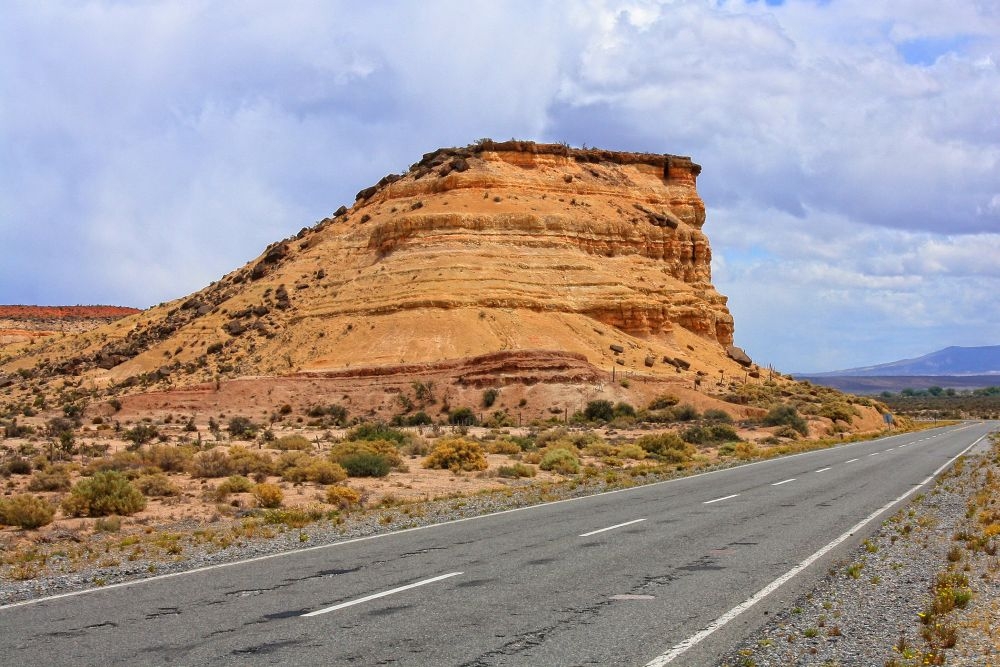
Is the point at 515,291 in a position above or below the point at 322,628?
above

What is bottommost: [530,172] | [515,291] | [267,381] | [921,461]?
[921,461]

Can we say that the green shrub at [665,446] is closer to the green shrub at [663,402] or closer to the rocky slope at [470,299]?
the rocky slope at [470,299]

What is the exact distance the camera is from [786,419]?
157ft

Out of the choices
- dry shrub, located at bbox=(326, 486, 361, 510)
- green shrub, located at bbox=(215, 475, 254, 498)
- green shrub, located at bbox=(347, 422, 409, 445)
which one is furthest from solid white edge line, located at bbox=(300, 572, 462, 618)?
green shrub, located at bbox=(347, 422, 409, 445)

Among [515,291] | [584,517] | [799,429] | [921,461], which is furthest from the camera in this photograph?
[515,291]

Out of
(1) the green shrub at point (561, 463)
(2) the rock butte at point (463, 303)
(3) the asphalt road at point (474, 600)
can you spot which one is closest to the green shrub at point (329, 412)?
(2) the rock butte at point (463, 303)

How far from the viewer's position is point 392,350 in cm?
5394

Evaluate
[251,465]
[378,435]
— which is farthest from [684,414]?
[251,465]

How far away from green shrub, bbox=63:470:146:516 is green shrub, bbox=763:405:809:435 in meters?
36.0

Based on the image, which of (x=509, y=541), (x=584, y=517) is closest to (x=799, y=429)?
(x=584, y=517)

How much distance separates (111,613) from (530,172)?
66.7 m

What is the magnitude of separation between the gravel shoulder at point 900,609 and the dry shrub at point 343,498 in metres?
9.36

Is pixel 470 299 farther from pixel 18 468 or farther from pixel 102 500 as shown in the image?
pixel 102 500

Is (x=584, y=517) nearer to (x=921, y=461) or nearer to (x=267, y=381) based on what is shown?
(x=921, y=461)
